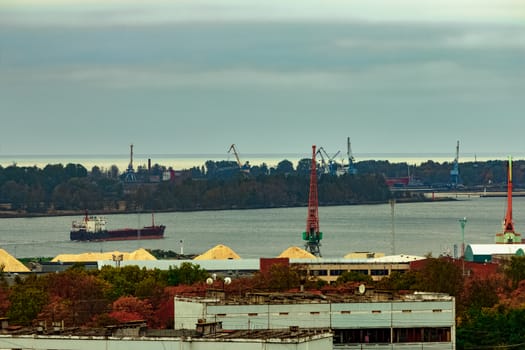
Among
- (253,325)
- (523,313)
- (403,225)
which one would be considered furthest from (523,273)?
(403,225)

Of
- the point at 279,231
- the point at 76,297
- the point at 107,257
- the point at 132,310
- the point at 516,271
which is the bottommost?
the point at 132,310

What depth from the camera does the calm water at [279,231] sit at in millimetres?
115125

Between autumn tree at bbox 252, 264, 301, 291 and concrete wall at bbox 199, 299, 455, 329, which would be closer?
concrete wall at bbox 199, 299, 455, 329

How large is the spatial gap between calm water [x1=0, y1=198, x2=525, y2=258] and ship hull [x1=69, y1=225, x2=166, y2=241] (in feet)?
4.66

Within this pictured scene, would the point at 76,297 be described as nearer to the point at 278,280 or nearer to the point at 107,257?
the point at 278,280

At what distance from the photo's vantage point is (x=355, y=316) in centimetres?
3022

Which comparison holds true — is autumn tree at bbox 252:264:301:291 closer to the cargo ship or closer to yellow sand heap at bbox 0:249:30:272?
yellow sand heap at bbox 0:249:30:272

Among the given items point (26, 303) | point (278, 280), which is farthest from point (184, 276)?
point (26, 303)

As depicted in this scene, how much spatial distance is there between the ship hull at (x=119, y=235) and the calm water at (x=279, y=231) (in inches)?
55.9

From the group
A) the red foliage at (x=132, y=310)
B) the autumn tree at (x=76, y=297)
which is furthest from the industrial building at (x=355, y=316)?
the red foliage at (x=132, y=310)

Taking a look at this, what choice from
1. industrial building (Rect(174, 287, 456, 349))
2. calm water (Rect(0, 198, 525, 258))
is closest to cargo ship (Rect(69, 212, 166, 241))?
calm water (Rect(0, 198, 525, 258))

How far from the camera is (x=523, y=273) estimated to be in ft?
172

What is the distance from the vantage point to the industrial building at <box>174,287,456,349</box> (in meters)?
29.8

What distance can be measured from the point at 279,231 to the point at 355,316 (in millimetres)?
117304
